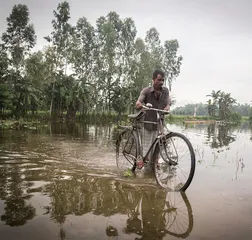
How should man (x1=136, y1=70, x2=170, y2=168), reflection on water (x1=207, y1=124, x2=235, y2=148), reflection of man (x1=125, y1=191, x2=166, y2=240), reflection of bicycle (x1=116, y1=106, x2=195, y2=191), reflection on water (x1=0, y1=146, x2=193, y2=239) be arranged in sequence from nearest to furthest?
reflection of man (x1=125, y1=191, x2=166, y2=240) < reflection on water (x1=0, y1=146, x2=193, y2=239) < reflection of bicycle (x1=116, y1=106, x2=195, y2=191) < man (x1=136, y1=70, x2=170, y2=168) < reflection on water (x1=207, y1=124, x2=235, y2=148)

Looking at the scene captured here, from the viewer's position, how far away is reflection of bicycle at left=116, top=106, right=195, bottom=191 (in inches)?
158

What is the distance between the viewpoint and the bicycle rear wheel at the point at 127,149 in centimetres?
512

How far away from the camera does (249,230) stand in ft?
8.91

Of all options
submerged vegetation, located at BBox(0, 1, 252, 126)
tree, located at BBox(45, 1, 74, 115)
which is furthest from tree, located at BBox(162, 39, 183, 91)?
tree, located at BBox(45, 1, 74, 115)

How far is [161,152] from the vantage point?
4133mm

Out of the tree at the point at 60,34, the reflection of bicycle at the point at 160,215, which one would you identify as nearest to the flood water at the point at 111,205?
the reflection of bicycle at the point at 160,215

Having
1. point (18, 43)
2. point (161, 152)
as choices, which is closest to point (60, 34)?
point (18, 43)

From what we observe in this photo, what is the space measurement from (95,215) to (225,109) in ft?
197

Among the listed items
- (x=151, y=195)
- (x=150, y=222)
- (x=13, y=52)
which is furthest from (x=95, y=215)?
(x=13, y=52)

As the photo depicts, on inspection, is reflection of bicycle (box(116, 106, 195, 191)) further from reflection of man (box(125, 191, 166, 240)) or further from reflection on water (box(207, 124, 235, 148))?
reflection on water (box(207, 124, 235, 148))

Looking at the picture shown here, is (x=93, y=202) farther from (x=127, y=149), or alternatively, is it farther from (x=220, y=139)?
(x=220, y=139)

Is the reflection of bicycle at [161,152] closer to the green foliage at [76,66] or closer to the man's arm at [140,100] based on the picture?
the man's arm at [140,100]

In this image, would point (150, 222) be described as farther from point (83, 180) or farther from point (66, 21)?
point (66, 21)

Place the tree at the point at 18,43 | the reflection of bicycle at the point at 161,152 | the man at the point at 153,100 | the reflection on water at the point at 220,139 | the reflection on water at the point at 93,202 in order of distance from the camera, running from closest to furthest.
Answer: the reflection on water at the point at 93,202 < the reflection of bicycle at the point at 161,152 < the man at the point at 153,100 < the reflection on water at the point at 220,139 < the tree at the point at 18,43
